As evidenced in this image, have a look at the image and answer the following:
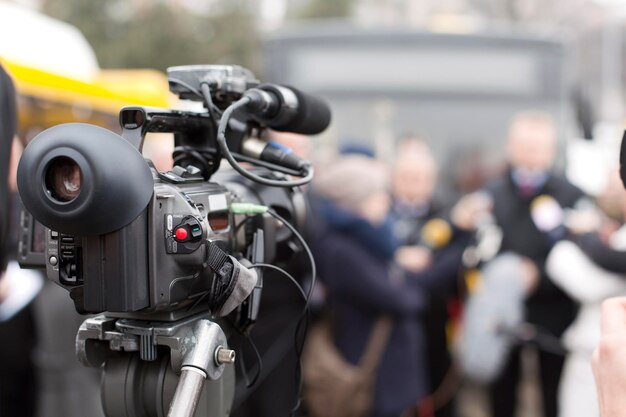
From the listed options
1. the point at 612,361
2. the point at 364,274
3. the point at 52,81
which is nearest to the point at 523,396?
the point at 364,274

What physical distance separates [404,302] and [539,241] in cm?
102

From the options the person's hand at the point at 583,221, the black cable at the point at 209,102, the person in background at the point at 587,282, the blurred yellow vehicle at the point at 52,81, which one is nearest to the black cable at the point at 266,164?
the black cable at the point at 209,102

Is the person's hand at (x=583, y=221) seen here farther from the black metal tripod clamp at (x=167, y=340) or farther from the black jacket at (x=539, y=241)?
the black metal tripod clamp at (x=167, y=340)

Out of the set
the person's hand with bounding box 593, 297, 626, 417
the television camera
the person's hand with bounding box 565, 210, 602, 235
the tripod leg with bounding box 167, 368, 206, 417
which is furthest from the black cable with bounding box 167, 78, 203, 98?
the person's hand with bounding box 565, 210, 602, 235

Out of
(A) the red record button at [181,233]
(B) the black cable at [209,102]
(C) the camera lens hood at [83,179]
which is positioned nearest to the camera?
(C) the camera lens hood at [83,179]

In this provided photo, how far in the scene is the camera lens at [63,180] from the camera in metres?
1.26

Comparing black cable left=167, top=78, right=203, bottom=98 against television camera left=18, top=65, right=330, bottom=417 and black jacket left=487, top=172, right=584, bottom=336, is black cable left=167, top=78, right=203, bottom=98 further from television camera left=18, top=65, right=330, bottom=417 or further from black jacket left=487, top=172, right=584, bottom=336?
black jacket left=487, top=172, right=584, bottom=336

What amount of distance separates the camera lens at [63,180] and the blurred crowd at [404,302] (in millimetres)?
1972

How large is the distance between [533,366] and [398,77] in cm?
254

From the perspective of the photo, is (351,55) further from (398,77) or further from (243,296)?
(243,296)

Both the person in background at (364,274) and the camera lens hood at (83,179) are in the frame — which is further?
the person in background at (364,274)

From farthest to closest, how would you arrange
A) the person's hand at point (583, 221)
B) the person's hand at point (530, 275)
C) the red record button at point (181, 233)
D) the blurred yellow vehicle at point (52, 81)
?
the blurred yellow vehicle at point (52, 81) → the person's hand at point (530, 275) → the person's hand at point (583, 221) → the red record button at point (181, 233)

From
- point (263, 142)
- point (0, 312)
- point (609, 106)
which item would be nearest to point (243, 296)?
point (263, 142)

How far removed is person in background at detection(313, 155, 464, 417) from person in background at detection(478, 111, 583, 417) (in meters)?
0.85
